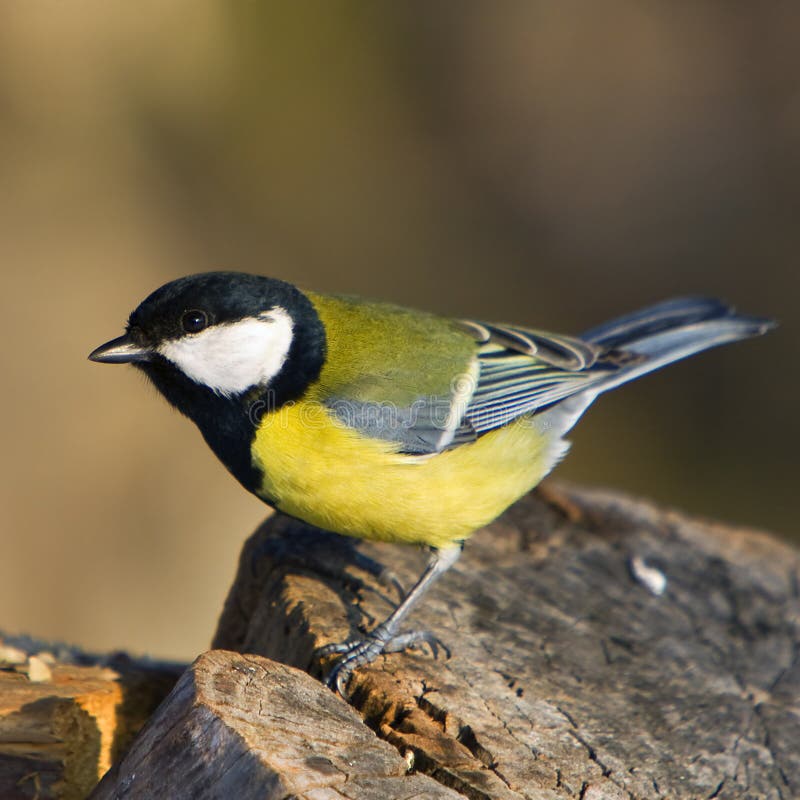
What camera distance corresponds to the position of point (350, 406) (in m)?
2.59

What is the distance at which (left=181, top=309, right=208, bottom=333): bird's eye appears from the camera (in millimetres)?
2490

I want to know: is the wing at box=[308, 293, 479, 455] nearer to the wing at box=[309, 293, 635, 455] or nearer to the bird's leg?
the wing at box=[309, 293, 635, 455]

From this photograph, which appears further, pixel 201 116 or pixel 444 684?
pixel 201 116

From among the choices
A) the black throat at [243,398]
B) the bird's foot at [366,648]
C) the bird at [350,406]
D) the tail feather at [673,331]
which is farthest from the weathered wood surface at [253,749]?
the tail feather at [673,331]

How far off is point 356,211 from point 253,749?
5.75 metres

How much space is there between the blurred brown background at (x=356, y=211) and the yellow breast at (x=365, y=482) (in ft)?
9.60

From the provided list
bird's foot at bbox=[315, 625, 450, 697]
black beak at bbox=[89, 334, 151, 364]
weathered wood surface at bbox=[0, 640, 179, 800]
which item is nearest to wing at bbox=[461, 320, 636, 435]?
bird's foot at bbox=[315, 625, 450, 697]

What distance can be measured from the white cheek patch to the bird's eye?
1 centimetres

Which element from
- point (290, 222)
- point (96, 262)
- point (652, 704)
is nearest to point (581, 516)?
point (652, 704)

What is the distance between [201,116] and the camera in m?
6.40

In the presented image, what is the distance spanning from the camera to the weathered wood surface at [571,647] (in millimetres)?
1997

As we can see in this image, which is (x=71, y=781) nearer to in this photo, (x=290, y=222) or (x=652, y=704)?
(x=652, y=704)

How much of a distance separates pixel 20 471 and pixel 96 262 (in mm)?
1294

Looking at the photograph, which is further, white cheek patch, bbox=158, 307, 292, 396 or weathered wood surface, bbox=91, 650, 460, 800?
white cheek patch, bbox=158, 307, 292, 396
